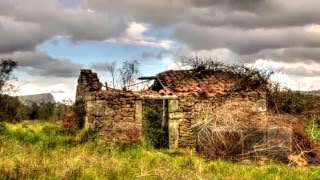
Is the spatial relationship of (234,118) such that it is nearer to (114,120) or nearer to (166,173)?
(114,120)

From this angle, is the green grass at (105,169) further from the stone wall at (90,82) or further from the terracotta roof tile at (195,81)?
the terracotta roof tile at (195,81)

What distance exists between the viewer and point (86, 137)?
16.8 metres

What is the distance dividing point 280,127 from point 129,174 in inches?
226

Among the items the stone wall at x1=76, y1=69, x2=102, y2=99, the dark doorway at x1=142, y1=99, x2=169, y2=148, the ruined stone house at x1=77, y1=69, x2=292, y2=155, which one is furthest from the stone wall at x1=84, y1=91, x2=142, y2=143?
the stone wall at x1=76, y1=69, x2=102, y2=99

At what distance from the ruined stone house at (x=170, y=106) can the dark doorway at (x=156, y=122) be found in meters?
0.06

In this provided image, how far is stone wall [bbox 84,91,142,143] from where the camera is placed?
17.6m

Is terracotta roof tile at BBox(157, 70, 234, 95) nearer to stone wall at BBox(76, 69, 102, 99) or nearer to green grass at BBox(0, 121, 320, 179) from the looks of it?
stone wall at BBox(76, 69, 102, 99)

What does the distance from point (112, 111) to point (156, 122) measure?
182 centimetres

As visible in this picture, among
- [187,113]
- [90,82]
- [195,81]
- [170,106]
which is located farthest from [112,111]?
[195,81]

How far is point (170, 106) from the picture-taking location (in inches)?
709

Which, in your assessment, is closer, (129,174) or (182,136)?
(129,174)

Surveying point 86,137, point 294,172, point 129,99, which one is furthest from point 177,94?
point 294,172

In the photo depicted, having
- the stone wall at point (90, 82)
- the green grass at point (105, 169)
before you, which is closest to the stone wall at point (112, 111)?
the stone wall at point (90, 82)

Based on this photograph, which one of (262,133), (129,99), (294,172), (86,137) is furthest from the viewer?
(129,99)
